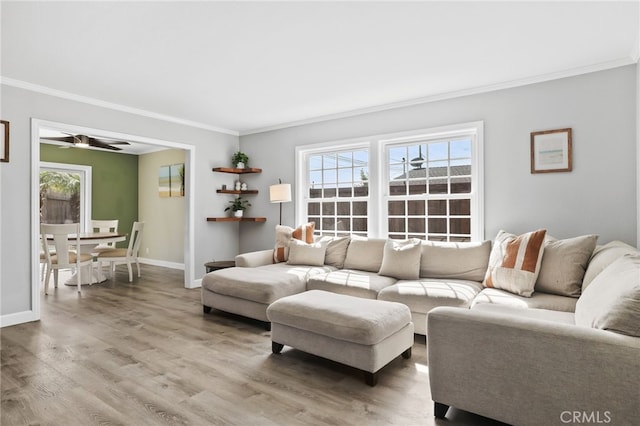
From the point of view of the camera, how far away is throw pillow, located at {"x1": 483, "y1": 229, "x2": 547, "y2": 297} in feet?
9.52

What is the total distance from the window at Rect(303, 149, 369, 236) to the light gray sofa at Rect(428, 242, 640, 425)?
3.00 metres

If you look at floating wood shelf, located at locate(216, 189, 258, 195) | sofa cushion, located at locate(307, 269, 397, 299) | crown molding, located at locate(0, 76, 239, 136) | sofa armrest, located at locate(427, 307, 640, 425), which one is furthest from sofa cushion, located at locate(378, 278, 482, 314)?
crown molding, located at locate(0, 76, 239, 136)

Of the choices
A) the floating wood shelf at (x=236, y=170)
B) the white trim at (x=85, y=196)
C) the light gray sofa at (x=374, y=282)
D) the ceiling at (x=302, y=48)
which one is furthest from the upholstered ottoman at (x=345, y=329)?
the white trim at (x=85, y=196)

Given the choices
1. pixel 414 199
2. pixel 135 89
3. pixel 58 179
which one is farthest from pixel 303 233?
pixel 58 179

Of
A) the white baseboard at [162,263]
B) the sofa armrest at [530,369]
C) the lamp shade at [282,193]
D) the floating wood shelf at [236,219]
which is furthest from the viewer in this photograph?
the white baseboard at [162,263]

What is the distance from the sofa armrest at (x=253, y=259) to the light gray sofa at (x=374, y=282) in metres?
0.01

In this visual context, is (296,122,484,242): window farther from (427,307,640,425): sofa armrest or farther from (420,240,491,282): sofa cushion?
(427,307,640,425): sofa armrest

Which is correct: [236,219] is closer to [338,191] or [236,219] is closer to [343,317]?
[338,191]

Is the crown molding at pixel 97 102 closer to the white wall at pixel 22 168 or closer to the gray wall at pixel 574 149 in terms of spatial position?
the white wall at pixel 22 168

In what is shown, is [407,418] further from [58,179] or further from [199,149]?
[58,179]

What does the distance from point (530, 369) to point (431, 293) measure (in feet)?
4.85

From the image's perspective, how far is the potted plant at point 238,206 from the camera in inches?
229

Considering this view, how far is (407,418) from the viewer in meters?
1.97

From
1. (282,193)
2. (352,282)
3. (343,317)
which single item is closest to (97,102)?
(282,193)
